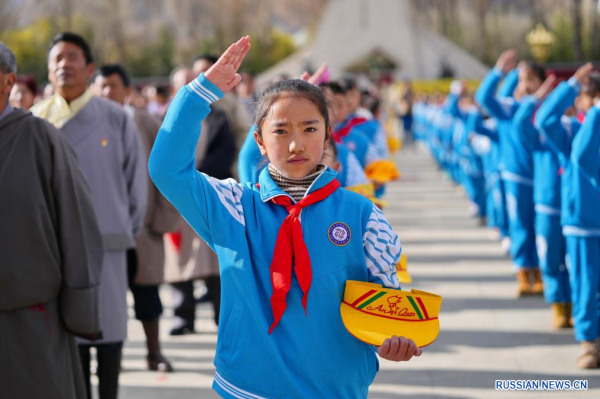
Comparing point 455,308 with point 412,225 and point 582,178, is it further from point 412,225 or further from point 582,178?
point 412,225

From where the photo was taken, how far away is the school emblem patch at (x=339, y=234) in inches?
119

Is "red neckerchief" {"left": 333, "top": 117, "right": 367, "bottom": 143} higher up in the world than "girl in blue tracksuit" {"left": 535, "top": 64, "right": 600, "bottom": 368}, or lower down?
higher up

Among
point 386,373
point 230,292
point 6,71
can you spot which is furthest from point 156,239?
point 230,292

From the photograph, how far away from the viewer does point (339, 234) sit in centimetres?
303

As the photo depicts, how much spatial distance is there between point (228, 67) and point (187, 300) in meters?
4.53

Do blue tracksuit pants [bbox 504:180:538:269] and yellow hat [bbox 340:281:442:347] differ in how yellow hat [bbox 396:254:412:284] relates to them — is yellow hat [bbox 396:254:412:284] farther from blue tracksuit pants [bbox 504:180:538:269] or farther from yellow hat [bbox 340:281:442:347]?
blue tracksuit pants [bbox 504:180:538:269]

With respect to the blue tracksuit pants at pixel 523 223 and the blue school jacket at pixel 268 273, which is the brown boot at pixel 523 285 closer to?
the blue tracksuit pants at pixel 523 223

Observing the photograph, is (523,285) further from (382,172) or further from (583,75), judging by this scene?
(382,172)

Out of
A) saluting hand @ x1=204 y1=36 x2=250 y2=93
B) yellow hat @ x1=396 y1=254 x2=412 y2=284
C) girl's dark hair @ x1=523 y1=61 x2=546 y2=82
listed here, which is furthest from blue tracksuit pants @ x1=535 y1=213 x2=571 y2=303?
saluting hand @ x1=204 y1=36 x2=250 y2=93

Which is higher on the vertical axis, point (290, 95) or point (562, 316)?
point (290, 95)

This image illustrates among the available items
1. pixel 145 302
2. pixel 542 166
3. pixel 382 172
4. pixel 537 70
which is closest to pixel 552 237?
pixel 542 166

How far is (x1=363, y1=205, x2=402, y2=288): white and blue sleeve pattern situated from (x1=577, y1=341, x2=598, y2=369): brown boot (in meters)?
3.38

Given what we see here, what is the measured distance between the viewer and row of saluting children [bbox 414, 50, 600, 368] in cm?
604

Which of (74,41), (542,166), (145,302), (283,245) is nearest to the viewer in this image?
(283,245)
